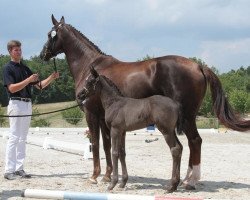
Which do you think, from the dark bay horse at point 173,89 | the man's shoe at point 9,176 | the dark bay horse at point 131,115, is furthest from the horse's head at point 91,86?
the man's shoe at point 9,176

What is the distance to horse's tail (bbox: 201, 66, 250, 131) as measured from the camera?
730cm

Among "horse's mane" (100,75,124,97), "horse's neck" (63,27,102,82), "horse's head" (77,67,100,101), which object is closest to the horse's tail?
"horse's mane" (100,75,124,97)

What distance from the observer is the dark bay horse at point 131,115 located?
6581 millimetres

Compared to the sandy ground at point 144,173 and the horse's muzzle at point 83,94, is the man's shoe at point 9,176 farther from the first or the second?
the horse's muzzle at point 83,94

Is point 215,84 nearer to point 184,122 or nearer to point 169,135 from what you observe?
point 184,122

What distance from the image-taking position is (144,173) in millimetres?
9070

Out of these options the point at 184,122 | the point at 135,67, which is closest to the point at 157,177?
the point at 184,122

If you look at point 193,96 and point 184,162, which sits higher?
point 193,96

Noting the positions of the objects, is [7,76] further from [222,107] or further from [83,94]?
[222,107]

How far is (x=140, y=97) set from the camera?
7.25 m

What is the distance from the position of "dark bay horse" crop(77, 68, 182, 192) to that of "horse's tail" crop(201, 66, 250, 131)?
93 cm

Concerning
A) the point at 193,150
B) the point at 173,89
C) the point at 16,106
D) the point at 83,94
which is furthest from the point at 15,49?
the point at 193,150

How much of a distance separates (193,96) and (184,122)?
1.42ft

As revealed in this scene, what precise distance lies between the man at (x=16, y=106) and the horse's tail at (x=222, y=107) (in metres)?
2.92
